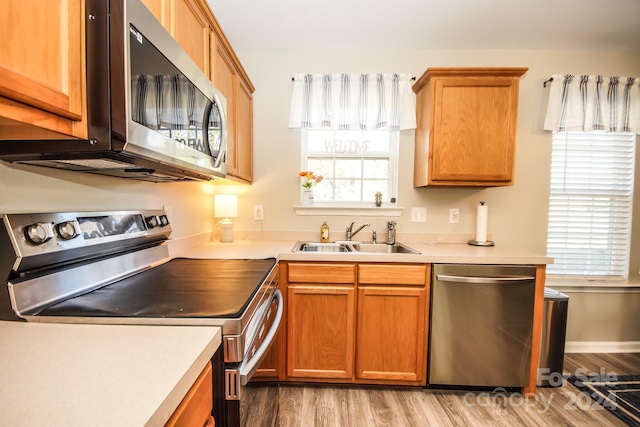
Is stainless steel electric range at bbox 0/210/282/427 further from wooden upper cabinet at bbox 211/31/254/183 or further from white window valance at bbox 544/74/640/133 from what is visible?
white window valance at bbox 544/74/640/133

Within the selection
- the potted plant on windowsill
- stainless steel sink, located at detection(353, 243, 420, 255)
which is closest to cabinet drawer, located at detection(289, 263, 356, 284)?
stainless steel sink, located at detection(353, 243, 420, 255)

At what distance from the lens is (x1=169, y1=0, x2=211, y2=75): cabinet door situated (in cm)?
107

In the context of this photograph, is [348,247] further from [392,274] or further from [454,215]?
[454,215]

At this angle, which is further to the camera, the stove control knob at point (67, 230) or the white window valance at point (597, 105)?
the white window valance at point (597, 105)

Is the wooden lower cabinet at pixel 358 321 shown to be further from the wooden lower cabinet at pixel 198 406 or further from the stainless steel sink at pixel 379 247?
the wooden lower cabinet at pixel 198 406

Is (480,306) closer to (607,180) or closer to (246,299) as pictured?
(246,299)

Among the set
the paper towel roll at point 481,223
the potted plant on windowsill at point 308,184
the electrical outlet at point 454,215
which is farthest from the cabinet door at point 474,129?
the potted plant on windowsill at point 308,184

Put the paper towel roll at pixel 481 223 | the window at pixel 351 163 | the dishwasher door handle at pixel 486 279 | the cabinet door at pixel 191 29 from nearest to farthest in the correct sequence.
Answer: the cabinet door at pixel 191 29 < the dishwasher door handle at pixel 486 279 < the paper towel roll at pixel 481 223 < the window at pixel 351 163

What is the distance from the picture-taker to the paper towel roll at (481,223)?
2.06 m

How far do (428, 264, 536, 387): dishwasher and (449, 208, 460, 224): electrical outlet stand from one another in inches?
26.4

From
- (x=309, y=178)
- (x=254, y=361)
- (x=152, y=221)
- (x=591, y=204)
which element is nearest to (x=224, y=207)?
(x=309, y=178)

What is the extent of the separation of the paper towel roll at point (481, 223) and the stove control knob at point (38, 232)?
241 cm

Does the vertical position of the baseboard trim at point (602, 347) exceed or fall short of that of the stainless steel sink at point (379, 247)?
it falls short

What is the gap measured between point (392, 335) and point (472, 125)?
1528 millimetres
